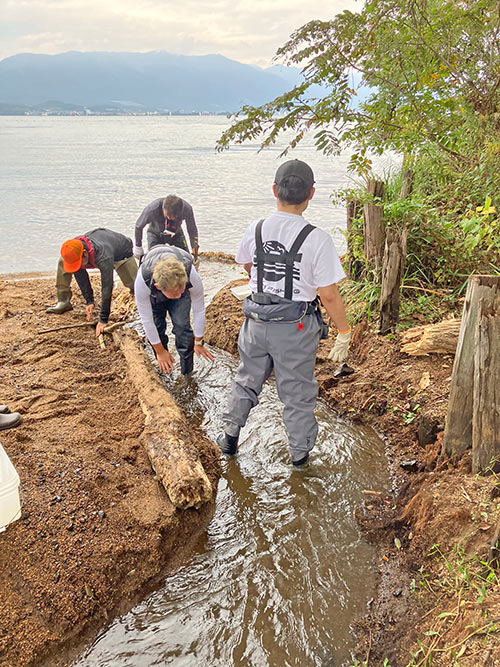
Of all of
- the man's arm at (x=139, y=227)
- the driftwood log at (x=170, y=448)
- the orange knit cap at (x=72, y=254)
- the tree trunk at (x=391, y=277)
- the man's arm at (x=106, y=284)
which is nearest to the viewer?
the driftwood log at (x=170, y=448)

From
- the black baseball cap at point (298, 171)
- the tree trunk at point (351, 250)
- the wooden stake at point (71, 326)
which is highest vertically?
the black baseball cap at point (298, 171)

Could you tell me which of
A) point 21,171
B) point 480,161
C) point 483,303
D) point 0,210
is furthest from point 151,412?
point 21,171

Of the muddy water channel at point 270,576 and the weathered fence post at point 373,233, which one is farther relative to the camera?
the weathered fence post at point 373,233

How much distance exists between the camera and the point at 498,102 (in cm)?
458

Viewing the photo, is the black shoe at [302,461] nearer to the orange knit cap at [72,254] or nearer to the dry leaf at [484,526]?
the dry leaf at [484,526]

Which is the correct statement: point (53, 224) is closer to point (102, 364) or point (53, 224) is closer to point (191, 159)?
point (102, 364)

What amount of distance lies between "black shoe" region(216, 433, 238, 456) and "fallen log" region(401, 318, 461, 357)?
189 centimetres

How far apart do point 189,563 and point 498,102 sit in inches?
203

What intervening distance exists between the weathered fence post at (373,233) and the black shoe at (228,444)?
267 centimetres

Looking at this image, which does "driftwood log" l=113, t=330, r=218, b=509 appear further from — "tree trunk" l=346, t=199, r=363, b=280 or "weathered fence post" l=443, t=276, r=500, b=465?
"tree trunk" l=346, t=199, r=363, b=280

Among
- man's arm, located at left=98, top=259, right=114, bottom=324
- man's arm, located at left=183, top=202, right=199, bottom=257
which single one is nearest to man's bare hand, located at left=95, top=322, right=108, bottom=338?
man's arm, located at left=98, top=259, right=114, bottom=324

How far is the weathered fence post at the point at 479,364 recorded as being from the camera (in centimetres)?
254

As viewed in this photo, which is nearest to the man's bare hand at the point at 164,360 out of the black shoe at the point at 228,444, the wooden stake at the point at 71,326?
the black shoe at the point at 228,444

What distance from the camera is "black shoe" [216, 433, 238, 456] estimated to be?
3.60 meters
